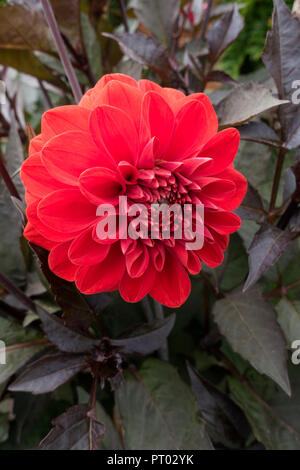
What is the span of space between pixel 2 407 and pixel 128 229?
35 cm

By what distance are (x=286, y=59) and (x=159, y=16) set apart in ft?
0.70

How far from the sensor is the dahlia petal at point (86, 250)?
0.85ft

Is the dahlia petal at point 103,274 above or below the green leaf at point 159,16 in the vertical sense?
below

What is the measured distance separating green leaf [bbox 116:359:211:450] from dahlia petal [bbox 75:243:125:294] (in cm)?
18

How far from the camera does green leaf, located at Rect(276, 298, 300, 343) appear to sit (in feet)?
1.32

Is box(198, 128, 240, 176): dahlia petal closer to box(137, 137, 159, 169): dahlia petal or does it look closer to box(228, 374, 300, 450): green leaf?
box(137, 137, 159, 169): dahlia petal

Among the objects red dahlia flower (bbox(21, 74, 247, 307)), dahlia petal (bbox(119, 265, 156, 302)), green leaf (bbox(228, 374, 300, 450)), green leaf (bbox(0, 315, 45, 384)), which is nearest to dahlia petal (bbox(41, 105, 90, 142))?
red dahlia flower (bbox(21, 74, 247, 307))

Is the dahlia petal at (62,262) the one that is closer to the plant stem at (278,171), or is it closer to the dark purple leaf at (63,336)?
the dark purple leaf at (63,336)

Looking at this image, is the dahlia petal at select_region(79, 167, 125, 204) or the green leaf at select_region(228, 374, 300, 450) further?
the green leaf at select_region(228, 374, 300, 450)

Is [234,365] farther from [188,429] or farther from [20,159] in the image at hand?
[20,159]

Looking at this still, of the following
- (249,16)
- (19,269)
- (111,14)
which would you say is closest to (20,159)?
(19,269)

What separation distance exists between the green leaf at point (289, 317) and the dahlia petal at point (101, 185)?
0.23 m

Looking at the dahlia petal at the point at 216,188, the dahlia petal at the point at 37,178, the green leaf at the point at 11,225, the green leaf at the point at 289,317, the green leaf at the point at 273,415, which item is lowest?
the green leaf at the point at 273,415

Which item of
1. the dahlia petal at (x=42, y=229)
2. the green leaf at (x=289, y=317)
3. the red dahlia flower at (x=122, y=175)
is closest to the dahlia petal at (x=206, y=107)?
the red dahlia flower at (x=122, y=175)
